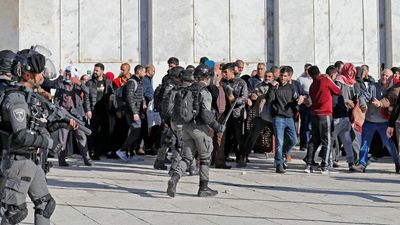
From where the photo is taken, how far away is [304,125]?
1778 cm

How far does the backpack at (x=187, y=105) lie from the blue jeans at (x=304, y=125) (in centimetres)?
656

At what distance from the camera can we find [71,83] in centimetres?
1570

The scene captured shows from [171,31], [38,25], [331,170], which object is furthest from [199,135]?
[38,25]

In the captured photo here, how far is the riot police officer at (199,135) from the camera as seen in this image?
11.2 metres

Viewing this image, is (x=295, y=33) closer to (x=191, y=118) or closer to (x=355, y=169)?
(x=355, y=169)

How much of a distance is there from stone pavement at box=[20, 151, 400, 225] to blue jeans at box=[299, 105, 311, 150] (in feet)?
8.72

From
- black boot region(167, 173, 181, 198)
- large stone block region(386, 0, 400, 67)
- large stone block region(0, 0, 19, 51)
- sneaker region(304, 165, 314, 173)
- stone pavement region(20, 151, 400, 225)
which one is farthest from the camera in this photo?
large stone block region(386, 0, 400, 67)

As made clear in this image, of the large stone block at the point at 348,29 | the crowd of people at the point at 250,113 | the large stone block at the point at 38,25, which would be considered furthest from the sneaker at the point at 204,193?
the large stone block at the point at 348,29

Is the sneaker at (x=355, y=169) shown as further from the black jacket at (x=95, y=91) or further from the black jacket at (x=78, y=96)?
the black jacket at (x=95, y=91)

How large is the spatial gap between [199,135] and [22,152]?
3988mm

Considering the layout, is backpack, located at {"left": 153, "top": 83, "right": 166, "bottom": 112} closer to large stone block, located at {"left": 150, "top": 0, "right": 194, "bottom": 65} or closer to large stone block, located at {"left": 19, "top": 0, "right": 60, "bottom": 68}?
large stone block, located at {"left": 150, "top": 0, "right": 194, "bottom": 65}

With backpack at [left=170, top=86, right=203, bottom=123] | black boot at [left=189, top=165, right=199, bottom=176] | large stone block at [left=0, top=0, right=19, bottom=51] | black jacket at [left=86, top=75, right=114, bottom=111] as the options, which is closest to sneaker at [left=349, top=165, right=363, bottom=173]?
black boot at [left=189, top=165, right=199, bottom=176]

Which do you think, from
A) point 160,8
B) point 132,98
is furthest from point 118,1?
point 132,98

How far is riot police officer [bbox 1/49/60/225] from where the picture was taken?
7.54 m
